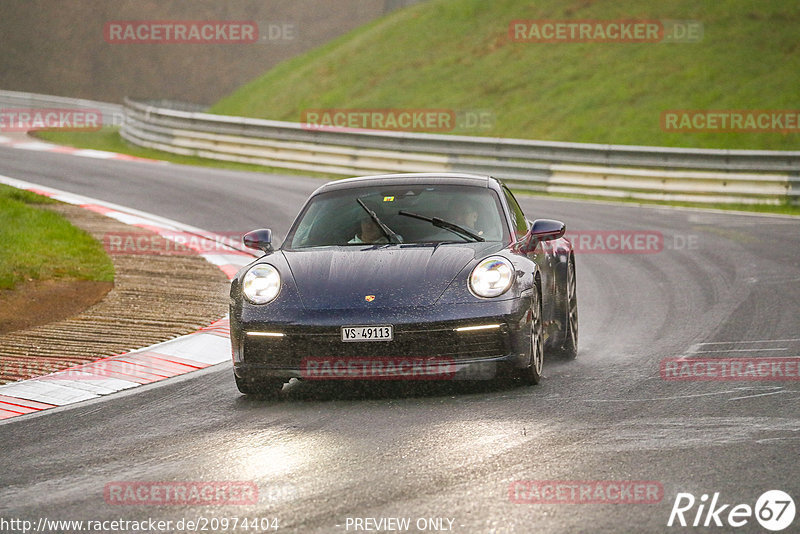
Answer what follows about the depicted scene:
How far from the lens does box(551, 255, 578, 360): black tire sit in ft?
28.7

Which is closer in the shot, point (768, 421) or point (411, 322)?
point (768, 421)

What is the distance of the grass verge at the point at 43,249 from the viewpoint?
39.0 feet

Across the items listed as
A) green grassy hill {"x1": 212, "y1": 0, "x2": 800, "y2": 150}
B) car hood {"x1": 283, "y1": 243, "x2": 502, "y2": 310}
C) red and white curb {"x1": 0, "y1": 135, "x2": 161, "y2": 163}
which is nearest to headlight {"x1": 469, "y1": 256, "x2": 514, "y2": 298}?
car hood {"x1": 283, "y1": 243, "x2": 502, "y2": 310}

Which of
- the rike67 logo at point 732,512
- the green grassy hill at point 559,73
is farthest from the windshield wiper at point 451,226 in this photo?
the green grassy hill at point 559,73

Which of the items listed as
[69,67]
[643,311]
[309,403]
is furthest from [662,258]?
[69,67]

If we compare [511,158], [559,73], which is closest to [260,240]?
[511,158]

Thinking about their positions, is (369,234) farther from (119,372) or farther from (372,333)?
(119,372)

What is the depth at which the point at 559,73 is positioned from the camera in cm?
3069

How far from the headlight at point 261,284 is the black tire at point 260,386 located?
48 cm

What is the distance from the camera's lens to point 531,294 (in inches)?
293

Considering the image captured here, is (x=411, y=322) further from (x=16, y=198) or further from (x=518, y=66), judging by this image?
(x=518, y=66)

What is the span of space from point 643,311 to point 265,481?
20.1 ft

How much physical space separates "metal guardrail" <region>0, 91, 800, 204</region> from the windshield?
12.7m

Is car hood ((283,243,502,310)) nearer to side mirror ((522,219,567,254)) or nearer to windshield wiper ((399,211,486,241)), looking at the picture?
windshield wiper ((399,211,486,241))
